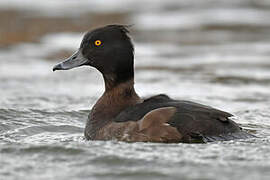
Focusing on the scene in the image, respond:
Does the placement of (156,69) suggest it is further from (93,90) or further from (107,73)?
(107,73)

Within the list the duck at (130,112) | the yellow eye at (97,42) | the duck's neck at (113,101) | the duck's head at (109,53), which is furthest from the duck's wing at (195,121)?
the yellow eye at (97,42)

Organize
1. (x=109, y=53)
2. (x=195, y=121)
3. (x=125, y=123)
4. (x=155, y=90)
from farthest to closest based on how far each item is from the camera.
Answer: (x=155, y=90), (x=109, y=53), (x=125, y=123), (x=195, y=121)

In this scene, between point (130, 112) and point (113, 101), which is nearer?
point (130, 112)

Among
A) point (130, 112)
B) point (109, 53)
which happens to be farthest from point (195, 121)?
point (109, 53)

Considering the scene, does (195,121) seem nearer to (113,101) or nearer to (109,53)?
(113,101)

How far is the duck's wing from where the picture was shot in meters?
6.85

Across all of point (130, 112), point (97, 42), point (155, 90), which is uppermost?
point (97, 42)

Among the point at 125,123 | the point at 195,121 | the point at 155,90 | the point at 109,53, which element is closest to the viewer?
the point at 195,121

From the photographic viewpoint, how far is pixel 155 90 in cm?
1182

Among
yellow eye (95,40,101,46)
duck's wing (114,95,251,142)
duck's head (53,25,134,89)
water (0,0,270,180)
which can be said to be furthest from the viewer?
yellow eye (95,40,101,46)

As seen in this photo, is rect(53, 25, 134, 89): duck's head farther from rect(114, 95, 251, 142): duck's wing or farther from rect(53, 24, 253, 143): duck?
rect(114, 95, 251, 142): duck's wing

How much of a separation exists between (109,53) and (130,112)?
2.89 feet

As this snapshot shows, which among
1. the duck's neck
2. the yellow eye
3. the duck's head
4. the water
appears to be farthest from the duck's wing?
the yellow eye

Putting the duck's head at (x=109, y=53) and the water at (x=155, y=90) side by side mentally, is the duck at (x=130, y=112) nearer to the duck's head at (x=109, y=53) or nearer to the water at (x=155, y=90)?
the duck's head at (x=109, y=53)
